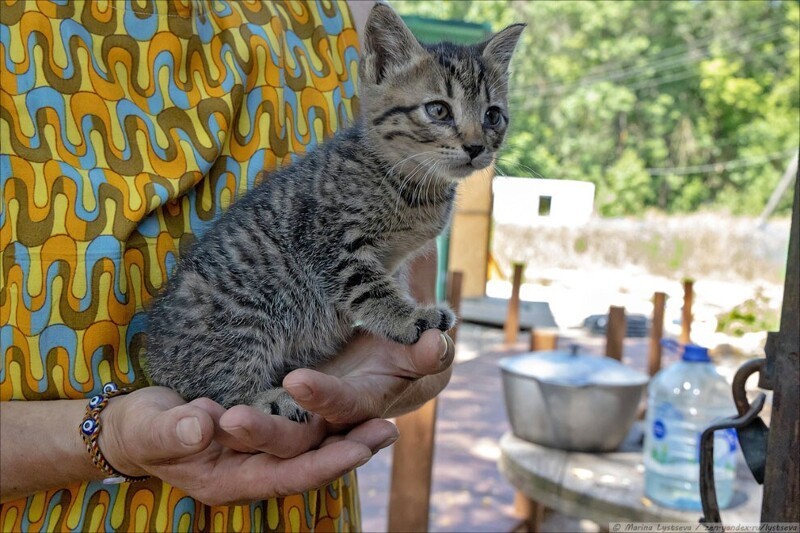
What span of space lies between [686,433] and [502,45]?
154 centimetres

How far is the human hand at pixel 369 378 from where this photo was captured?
1.05 metres

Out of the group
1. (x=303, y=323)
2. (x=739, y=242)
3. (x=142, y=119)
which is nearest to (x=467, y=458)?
(x=303, y=323)

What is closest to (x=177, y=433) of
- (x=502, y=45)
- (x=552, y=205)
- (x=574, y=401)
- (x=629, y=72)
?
(x=502, y=45)

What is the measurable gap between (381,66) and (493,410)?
378cm

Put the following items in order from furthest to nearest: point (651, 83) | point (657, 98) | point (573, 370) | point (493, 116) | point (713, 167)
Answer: point (651, 83) < point (657, 98) < point (713, 167) < point (573, 370) < point (493, 116)

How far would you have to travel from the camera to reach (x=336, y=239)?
1438mm

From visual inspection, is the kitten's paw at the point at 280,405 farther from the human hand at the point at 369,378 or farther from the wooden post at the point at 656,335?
the wooden post at the point at 656,335

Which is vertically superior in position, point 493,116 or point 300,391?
point 493,116

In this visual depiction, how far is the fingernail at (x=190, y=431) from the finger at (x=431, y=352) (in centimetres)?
37

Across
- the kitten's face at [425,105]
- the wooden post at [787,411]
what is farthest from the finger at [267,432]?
the wooden post at [787,411]

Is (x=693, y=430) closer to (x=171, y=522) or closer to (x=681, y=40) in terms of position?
(x=171, y=522)

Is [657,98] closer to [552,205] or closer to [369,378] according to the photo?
[552,205]

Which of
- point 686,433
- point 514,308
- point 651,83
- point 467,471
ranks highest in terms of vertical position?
point 651,83

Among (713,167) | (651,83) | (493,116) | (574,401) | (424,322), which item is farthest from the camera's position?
(651,83)
